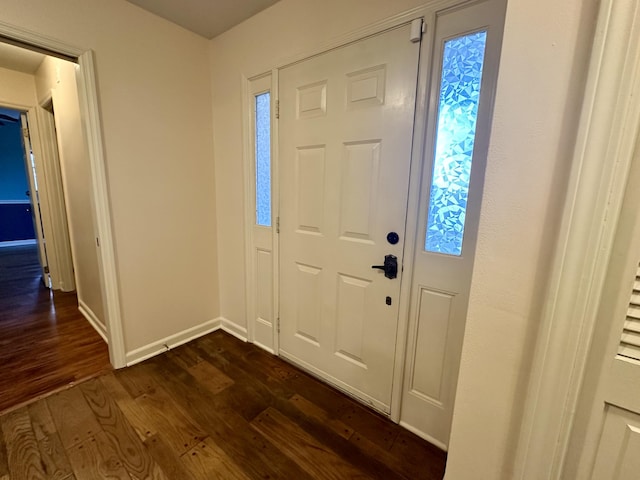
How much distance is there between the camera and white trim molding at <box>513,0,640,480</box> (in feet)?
1.73

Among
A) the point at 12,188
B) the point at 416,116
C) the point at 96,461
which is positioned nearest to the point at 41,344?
the point at 96,461

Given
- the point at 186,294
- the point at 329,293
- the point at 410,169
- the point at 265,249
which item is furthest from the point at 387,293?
the point at 186,294

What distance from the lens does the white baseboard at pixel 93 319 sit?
95.0 inches

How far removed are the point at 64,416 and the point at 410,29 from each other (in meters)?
2.75

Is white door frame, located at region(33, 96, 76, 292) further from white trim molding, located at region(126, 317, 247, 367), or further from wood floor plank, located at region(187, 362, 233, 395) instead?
wood floor plank, located at region(187, 362, 233, 395)

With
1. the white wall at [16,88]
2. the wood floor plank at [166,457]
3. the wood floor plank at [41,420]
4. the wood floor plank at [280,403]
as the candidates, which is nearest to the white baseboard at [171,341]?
the wood floor plank at [280,403]

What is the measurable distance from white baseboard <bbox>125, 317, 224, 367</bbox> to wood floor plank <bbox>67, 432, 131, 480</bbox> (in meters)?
0.69

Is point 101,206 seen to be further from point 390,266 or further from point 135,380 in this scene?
point 390,266

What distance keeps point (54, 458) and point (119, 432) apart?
0.84 ft

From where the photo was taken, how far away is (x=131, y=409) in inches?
64.7

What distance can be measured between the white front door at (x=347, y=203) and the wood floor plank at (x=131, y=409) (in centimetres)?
96

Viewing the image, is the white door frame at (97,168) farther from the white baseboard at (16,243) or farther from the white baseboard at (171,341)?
the white baseboard at (16,243)

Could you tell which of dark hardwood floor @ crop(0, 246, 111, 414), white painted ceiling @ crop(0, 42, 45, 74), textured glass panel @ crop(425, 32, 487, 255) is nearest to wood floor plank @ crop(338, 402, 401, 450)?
textured glass panel @ crop(425, 32, 487, 255)

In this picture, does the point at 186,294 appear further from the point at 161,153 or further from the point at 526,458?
the point at 526,458
